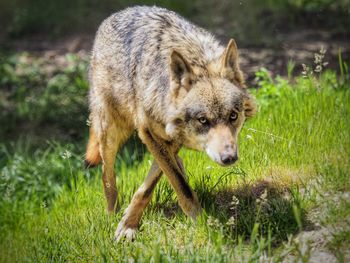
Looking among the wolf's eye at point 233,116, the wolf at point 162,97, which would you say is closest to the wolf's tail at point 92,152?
the wolf at point 162,97

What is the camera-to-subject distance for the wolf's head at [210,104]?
4.70m

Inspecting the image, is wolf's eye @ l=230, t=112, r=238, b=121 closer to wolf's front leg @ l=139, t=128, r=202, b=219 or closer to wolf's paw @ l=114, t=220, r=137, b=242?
wolf's front leg @ l=139, t=128, r=202, b=219

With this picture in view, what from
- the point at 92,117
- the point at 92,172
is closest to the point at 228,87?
the point at 92,117

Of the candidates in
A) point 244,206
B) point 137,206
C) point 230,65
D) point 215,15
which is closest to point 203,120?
point 230,65

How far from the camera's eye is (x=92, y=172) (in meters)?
7.94

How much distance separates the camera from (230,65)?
16.6ft

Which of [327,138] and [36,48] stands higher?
[327,138]

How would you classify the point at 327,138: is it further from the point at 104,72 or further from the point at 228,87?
the point at 104,72

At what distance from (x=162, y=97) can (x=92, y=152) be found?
1394 millimetres

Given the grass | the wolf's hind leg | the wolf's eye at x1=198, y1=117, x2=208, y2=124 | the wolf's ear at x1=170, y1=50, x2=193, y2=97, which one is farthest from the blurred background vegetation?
the wolf's eye at x1=198, y1=117, x2=208, y2=124

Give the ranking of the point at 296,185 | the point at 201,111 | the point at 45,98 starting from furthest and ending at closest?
the point at 45,98 → the point at 296,185 → the point at 201,111

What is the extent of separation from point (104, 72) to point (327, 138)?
198 cm

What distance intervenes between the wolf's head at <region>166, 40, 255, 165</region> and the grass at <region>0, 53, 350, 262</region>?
13.4 inches

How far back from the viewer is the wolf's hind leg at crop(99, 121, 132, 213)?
5.91 meters
